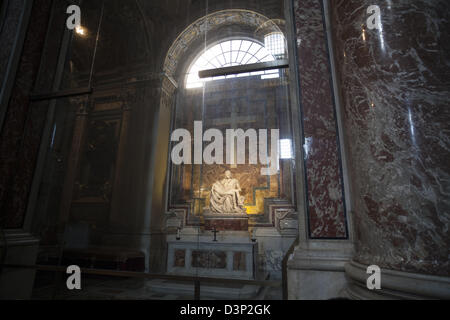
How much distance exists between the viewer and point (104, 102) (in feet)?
24.6

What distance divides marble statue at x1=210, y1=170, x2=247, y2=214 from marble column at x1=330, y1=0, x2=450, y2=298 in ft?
14.3

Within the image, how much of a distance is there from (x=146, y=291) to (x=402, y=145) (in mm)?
4302

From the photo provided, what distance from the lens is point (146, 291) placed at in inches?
164

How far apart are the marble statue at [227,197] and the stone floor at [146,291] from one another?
220 centimetres

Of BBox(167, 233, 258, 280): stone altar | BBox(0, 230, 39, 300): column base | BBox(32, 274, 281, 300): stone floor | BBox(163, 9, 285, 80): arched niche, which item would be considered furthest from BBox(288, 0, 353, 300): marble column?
BBox(163, 9, 285, 80): arched niche

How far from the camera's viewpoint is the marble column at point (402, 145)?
1.45 metres

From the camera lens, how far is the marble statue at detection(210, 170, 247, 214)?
6.23 metres

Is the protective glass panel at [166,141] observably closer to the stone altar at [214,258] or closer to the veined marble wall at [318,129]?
the stone altar at [214,258]

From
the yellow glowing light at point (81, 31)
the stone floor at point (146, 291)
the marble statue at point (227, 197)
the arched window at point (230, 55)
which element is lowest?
the stone floor at point (146, 291)

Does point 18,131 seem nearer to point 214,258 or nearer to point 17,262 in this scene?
point 17,262

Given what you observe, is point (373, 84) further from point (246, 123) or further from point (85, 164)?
point (85, 164)

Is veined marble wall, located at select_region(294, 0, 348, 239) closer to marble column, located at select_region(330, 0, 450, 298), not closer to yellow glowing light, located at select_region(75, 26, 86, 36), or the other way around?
marble column, located at select_region(330, 0, 450, 298)

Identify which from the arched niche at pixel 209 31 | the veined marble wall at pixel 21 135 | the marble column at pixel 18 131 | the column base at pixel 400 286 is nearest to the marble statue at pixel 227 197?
the arched niche at pixel 209 31
